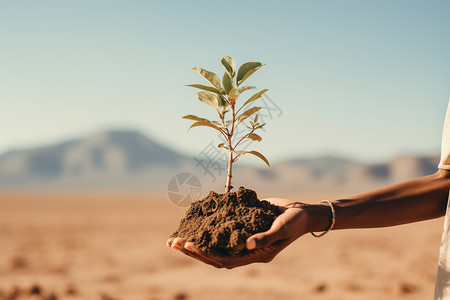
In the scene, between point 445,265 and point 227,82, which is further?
point 227,82

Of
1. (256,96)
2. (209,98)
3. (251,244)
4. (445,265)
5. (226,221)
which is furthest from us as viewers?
(209,98)

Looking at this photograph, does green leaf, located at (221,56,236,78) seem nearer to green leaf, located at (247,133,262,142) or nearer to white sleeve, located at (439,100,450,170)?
green leaf, located at (247,133,262,142)

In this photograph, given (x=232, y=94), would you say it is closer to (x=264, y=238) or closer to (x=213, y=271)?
(x=264, y=238)

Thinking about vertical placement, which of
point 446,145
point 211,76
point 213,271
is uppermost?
point 211,76

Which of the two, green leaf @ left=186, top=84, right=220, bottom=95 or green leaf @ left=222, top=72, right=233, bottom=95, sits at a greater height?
green leaf @ left=222, top=72, right=233, bottom=95

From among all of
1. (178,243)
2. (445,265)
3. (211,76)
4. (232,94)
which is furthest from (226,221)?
(445,265)

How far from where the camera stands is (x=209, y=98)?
2.28 m

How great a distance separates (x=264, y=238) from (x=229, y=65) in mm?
1010

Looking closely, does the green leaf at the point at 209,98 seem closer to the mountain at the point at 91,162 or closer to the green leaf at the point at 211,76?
the green leaf at the point at 211,76

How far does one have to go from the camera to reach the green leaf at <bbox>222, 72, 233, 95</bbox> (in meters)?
2.23

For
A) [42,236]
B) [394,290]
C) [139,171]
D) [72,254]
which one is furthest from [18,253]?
[139,171]

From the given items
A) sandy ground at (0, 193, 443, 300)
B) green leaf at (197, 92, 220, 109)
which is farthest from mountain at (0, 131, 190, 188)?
green leaf at (197, 92, 220, 109)

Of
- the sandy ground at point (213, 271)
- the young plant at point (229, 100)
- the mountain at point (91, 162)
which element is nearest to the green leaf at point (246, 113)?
the young plant at point (229, 100)

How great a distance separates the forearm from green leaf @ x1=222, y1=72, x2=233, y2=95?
33.6 inches
